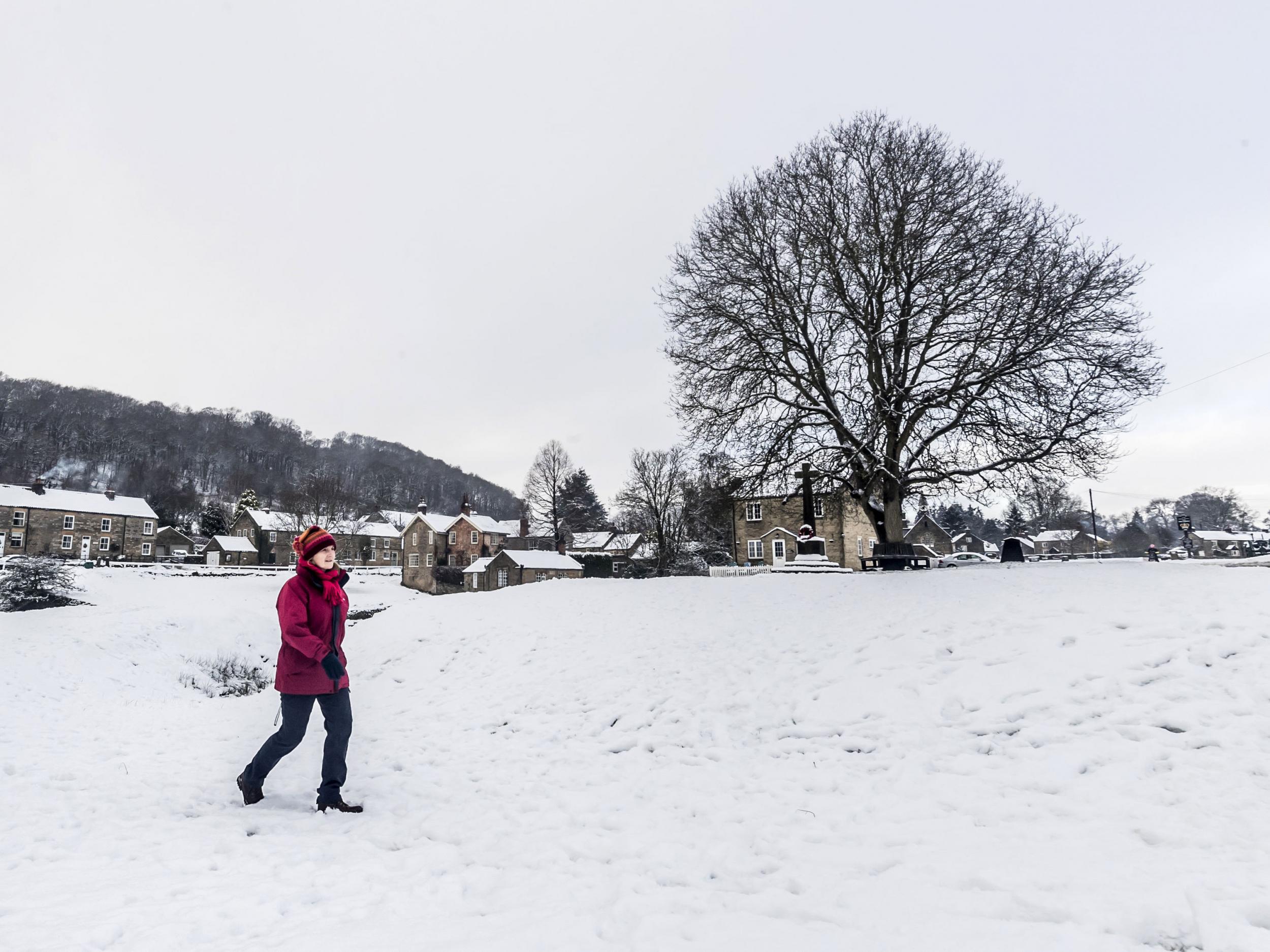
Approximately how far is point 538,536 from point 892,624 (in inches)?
2465

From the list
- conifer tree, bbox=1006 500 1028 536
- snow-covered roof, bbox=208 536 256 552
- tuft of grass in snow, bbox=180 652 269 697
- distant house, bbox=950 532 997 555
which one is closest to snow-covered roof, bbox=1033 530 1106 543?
conifer tree, bbox=1006 500 1028 536

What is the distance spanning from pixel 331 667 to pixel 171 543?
306 ft

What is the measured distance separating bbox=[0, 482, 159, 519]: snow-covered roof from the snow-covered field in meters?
73.5

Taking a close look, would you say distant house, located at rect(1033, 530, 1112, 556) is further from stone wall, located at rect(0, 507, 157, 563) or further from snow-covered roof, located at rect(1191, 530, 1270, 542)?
stone wall, located at rect(0, 507, 157, 563)

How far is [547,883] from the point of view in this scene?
4.23 metres

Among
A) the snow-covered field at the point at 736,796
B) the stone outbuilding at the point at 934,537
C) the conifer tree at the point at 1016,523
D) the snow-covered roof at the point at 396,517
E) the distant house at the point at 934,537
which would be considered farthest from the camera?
the snow-covered roof at the point at 396,517

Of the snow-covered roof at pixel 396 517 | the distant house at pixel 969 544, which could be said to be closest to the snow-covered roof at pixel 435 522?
the snow-covered roof at pixel 396 517

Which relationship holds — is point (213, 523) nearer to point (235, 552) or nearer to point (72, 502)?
point (235, 552)

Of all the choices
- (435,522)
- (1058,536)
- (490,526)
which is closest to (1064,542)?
(1058,536)

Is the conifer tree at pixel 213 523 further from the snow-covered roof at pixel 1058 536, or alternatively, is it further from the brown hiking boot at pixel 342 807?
the snow-covered roof at pixel 1058 536

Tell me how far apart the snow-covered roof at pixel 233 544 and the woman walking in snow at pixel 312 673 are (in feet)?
259

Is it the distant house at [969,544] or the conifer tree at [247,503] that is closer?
the conifer tree at [247,503]

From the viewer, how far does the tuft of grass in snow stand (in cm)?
1641

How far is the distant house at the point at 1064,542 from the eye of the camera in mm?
90000
